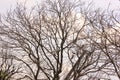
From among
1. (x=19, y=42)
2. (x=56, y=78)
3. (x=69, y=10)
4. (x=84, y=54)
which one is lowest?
(x=56, y=78)

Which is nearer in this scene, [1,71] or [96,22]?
[96,22]

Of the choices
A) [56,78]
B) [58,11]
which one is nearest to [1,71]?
[56,78]

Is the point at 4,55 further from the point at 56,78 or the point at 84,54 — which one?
the point at 84,54

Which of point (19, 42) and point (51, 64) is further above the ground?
point (19, 42)

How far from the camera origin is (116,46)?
14500 mm

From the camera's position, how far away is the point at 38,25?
23.2m

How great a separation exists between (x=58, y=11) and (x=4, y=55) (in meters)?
5.42

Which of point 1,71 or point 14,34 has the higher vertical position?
point 14,34

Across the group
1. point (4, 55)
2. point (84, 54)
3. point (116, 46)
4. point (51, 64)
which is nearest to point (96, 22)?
point (116, 46)

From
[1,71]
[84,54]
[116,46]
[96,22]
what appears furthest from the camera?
[1,71]

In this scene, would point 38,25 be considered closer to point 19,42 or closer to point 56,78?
point 19,42

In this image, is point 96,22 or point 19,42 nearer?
point 96,22

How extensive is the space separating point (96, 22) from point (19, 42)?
31.6ft

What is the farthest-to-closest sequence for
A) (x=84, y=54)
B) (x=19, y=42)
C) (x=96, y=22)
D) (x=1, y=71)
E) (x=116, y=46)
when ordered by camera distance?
1. (x=1, y=71)
2. (x=19, y=42)
3. (x=84, y=54)
4. (x=96, y=22)
5. (x=116, y=46)
